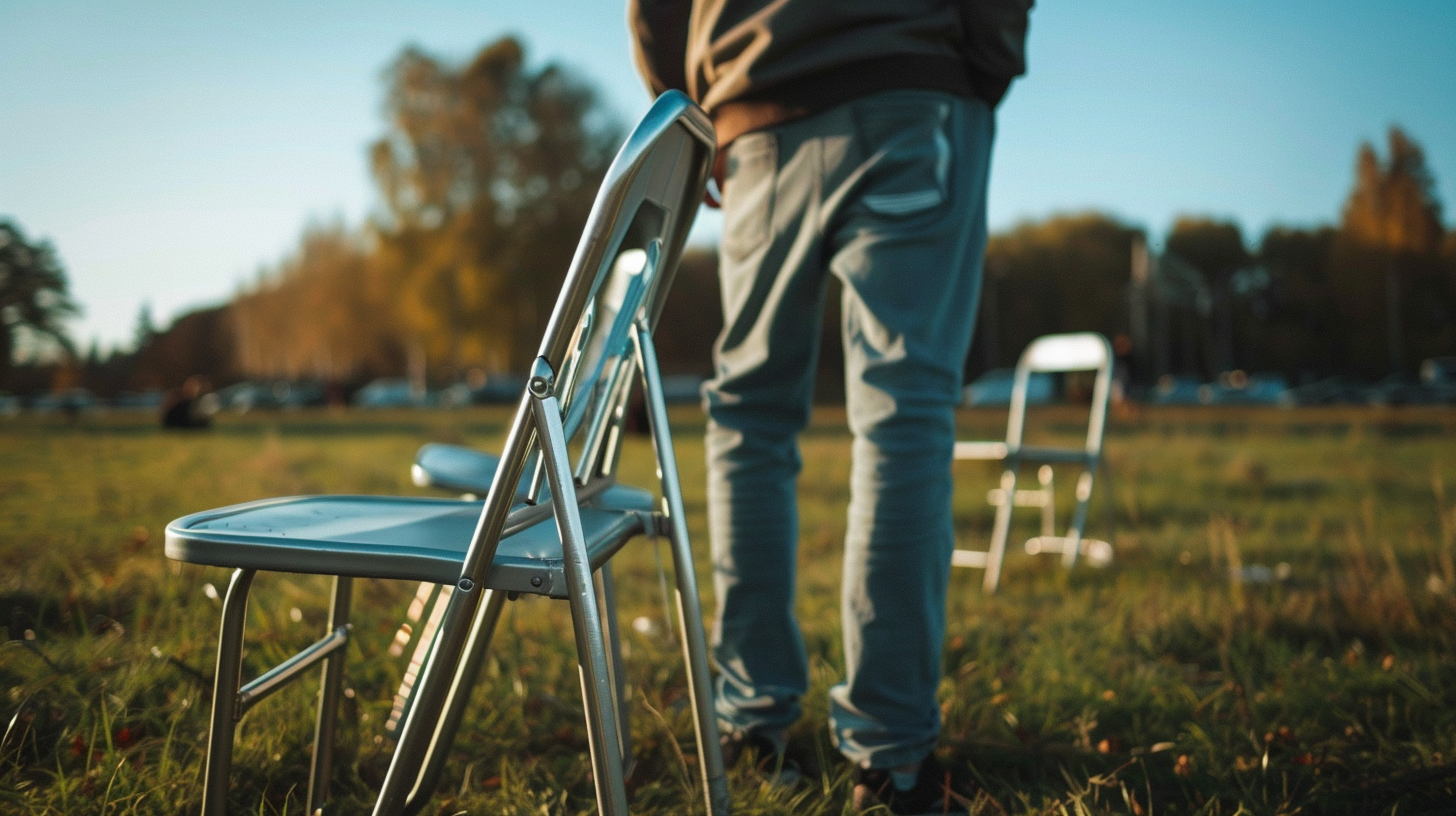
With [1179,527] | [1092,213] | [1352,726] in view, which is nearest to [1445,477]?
[1179,527]

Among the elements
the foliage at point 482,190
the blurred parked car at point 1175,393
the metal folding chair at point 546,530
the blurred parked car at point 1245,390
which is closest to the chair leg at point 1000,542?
the metal folding chair at point 546,530

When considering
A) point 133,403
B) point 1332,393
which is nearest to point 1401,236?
point 133,403

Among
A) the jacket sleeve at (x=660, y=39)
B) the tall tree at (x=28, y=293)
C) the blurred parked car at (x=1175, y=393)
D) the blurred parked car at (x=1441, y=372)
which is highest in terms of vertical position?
the jacket sleeve at (x=660, y=39)

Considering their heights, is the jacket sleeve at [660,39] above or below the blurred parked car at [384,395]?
above

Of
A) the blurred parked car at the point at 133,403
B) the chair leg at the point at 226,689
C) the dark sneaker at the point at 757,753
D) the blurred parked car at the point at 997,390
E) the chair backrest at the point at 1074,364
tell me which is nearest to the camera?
the chair leg at the point at 226,689

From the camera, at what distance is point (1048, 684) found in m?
2.25

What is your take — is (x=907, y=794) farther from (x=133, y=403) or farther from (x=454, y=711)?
(x=133, y=403)

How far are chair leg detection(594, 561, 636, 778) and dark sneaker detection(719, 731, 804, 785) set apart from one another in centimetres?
20

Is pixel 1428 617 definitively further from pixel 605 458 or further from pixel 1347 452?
pixel 1347 452

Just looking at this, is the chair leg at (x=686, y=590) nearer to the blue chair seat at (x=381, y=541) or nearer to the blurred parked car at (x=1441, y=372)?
the blue chair seat at (x=381, y=541)

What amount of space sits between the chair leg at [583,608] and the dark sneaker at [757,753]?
79 cm

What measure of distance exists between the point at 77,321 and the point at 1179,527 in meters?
5.34

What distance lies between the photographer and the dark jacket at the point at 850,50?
64.2 inches

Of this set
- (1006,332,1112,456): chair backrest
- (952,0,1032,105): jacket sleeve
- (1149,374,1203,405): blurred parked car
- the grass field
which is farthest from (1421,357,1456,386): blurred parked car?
(952,0,1032,105): jacket sleeve
